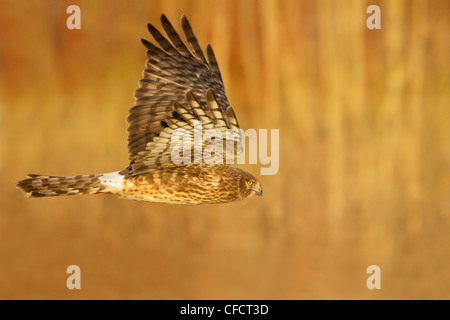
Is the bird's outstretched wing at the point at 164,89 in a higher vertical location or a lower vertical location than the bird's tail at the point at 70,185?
higher

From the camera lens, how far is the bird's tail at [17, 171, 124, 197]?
129 inches

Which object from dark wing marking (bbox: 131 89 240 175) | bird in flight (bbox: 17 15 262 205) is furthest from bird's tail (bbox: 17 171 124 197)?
dark wing marking (bbox: 131 89 240 175)

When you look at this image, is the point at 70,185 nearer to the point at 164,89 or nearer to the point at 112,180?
the point at 112,180

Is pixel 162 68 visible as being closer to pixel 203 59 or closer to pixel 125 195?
pixel 203 59

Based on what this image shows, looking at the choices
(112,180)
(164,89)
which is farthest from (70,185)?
(164,89)

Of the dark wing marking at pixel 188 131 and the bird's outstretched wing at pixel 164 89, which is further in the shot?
the bird's outstretched wing at pixel 164 89

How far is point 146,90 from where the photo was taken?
3.48 metres

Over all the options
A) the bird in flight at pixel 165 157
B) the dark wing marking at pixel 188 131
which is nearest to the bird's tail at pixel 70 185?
the bird in flight at pixel 165 157

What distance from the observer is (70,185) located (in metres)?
3.29

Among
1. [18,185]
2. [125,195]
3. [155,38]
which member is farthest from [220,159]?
[18,185]

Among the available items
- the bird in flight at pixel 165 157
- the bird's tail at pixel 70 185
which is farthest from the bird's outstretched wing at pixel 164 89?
the bird's tail at pixel 70 185

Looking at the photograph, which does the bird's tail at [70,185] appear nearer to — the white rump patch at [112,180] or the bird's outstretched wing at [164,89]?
the white rump patch at [112,180]

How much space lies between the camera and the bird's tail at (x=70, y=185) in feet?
10.7

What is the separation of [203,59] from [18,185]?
1209mm
